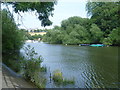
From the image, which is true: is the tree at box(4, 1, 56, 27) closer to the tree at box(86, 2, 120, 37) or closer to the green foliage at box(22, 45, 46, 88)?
the green foliage at box(22, 45, 46, 88)

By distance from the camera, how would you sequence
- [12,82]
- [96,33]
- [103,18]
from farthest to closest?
[103,18] → [96,33] → [12,82]

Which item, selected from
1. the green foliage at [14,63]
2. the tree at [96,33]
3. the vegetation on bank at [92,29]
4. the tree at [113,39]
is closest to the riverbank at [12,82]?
the green foliage at [14,63]

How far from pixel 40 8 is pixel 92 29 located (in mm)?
41304

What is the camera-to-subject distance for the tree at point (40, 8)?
12.3ft

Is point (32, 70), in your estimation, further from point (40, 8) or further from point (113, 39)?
point (113, 39)

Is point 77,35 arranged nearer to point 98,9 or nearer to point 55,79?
point 98,9

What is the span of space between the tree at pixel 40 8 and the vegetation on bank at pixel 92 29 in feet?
115

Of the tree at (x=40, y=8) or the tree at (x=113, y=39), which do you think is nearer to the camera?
the tree at (x=40, y=8)

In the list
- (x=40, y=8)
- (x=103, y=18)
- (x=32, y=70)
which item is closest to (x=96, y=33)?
(x=103, y=18)

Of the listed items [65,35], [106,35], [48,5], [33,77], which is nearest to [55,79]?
[33,77]

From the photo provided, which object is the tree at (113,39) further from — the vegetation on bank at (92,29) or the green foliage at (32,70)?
the green foliage at (32,70)

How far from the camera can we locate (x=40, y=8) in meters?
4.05

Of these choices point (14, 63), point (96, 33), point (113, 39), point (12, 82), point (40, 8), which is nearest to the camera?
point (40, 8)

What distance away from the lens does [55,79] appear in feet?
24.6
